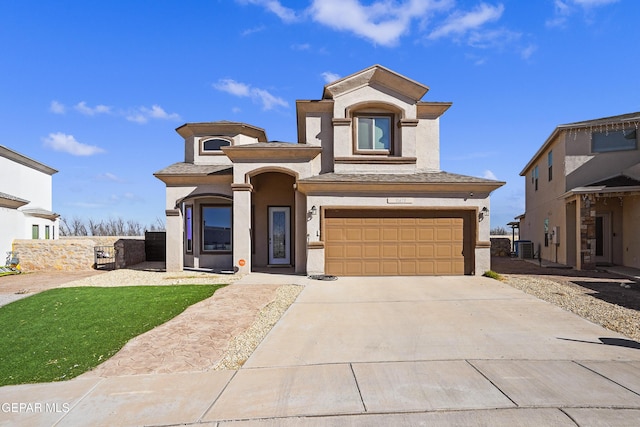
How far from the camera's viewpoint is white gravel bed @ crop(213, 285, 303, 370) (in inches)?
225

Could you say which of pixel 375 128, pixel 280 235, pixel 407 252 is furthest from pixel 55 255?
pixel 407 252

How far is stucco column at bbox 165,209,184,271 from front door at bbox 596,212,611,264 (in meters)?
18.6

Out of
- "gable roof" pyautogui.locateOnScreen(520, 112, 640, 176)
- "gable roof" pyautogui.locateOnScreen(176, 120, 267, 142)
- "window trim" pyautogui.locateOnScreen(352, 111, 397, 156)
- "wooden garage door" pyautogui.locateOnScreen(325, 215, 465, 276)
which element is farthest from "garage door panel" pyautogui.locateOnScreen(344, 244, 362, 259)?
"gable roof" pyautogui.locateOnScreen(520, 112, 640, 176)

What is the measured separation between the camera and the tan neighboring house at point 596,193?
1513 centimetres

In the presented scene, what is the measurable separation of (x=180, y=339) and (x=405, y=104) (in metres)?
12.7

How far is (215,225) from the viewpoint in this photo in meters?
16.5

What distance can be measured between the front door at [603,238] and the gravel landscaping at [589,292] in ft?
9.54

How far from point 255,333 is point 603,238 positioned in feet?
56.8

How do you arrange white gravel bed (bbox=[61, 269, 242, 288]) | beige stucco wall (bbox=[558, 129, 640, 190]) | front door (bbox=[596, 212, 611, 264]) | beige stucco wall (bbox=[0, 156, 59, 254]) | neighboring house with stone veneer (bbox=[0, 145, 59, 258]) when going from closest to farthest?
white gravel bed (bbox=[61, 269, 242, 288]), beige stucco wall (bbox=[558, 129, 640, 190]), front door (bbox=[596, 212, 611, 264]), beige stucco wall (bbox=[0, 156, 59, 254]), neighboring house with stone veneer (bbox=[0, 145, 59, 258])

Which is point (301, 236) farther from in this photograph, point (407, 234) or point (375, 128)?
point (375, 128)

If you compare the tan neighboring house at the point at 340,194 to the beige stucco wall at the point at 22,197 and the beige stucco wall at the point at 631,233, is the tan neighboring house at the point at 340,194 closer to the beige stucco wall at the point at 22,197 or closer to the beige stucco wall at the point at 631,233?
Result: the beige stucco wall at the point at 631,233

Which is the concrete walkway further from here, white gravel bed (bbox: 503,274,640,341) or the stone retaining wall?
the stone retaining wall

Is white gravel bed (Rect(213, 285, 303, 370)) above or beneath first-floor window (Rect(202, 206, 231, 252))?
beneath

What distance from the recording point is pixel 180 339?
668 centimetres
